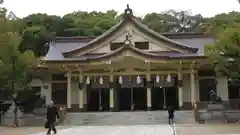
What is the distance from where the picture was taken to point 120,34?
32750 millimetres

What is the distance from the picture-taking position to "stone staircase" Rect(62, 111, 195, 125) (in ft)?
86.9

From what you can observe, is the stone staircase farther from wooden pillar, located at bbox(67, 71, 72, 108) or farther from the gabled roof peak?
the gabled roof peak

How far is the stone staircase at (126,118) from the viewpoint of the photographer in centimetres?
2648

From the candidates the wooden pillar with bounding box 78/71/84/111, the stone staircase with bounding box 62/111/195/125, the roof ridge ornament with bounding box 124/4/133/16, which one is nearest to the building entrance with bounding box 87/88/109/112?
the wooden pillar with bounding box 78/71/84/111

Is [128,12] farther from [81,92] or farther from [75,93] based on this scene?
[75,93]

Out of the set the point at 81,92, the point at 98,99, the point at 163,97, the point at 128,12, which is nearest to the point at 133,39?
the point at 128,12

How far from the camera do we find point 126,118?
27.3m

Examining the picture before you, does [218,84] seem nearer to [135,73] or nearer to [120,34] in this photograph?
[135,73]

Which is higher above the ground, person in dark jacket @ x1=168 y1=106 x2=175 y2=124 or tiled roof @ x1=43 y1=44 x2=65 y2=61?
tiled roof @ x1=43 y1=44 x2=65 y2=61

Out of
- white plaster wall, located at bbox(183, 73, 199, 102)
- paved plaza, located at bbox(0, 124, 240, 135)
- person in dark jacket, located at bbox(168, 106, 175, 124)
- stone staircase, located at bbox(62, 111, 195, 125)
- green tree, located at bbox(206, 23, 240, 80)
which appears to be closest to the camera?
paved plaza, located at bbox(0, 124, 240, 135)

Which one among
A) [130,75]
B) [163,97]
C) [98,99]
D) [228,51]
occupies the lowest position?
[98,99]

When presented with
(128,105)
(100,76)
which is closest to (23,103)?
(100,76)

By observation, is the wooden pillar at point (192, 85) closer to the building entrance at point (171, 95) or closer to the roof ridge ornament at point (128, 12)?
the building entrance at point (171, 95)

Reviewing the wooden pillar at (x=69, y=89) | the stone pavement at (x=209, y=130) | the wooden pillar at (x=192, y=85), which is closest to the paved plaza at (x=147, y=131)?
the stone pavement at (x=209, y=130)
